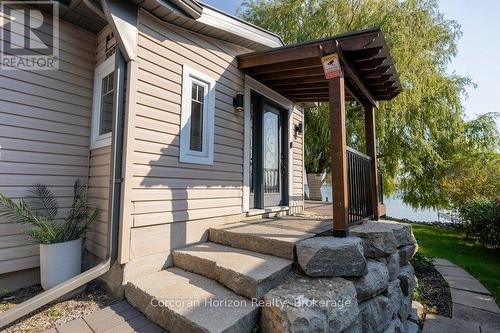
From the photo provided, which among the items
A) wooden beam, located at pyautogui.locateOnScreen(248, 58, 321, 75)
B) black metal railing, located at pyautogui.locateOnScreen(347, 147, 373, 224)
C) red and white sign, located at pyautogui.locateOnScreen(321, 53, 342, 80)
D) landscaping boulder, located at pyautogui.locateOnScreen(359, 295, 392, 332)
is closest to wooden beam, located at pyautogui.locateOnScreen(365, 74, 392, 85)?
wooden beam, located at pyautogui.locateOnScreen(248, 58, 321, 75)

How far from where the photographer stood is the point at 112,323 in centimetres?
223

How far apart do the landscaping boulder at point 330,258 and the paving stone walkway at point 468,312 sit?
190 centimetres

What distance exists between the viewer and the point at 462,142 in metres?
10.0

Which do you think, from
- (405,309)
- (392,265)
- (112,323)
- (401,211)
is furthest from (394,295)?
(401,211)

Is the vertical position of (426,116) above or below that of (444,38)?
below

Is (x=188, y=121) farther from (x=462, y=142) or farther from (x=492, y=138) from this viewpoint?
(x=492, y=138)

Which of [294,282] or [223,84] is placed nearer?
[294,282]

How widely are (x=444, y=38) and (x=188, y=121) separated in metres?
9.98

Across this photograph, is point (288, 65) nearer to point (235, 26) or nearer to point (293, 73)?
point (293, 73)

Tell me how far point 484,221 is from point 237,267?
24.3 feet

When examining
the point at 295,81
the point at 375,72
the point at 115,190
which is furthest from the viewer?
the point at 295,81

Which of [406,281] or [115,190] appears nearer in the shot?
[115,190]

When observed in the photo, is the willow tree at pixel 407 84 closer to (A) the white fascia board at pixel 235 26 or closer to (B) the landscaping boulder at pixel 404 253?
(A) the white fascia board at pixel 235 26

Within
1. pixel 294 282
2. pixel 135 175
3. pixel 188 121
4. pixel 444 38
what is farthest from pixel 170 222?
pixel 444 38
